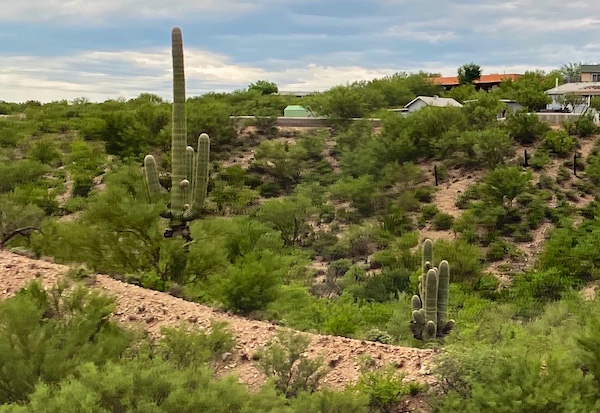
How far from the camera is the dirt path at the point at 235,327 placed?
9320 millimetres

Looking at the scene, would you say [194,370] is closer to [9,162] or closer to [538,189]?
[538,189]

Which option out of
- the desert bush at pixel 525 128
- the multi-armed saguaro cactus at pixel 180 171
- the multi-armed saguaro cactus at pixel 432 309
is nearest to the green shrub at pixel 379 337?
the multi-armed saguaro cactus at pixel 432 309

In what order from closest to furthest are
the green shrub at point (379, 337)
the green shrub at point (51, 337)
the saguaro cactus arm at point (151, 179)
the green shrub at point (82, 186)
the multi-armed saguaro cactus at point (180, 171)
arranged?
the green shrub at point (51, 337) < the green shrub at point (379, 337) < the multi-armed saguaro cactus at point (180, 171) < the saguaro cactus arm at point (151, 179) < the green shrub at point (82, 186)

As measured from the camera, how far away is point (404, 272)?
78.9 ft

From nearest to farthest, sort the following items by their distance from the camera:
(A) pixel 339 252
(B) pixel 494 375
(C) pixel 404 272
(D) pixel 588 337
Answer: (B) pixel 494 375 < (D) pixel 588 337 < (C) pixel 404 272 < (A) pixel 339 252

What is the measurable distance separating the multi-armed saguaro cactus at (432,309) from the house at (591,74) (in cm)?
7002

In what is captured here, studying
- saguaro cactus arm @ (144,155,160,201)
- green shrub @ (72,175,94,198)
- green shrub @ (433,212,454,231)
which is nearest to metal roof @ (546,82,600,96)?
green shrub @ (433,212,454,231)

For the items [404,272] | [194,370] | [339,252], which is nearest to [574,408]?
[194,370]

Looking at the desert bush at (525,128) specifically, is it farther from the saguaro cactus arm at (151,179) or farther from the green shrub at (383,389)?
the green shrub at (383,389)

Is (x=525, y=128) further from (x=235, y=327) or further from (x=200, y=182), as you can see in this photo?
(x=235, y=327)

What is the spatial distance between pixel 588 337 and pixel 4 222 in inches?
574

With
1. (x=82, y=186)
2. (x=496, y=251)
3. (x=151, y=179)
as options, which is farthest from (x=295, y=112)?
(x=151, y=179)

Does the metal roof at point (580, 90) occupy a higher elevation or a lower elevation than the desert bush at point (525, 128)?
higher

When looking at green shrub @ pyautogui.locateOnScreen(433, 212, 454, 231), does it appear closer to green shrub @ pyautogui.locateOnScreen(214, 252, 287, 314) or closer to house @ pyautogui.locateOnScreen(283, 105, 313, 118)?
green shrub @ pyautogui.locateOnScreen(214, 252, 287, 314)
